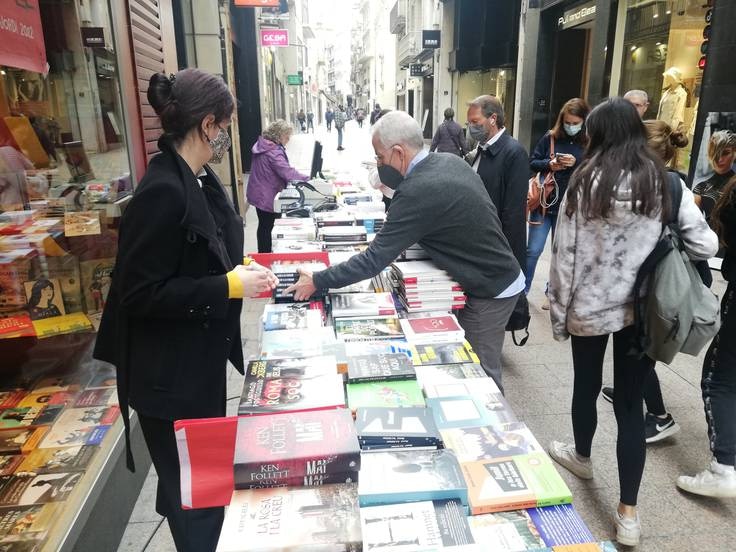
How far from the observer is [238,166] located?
994 cm

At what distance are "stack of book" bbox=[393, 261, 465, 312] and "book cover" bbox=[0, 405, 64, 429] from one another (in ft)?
6.35

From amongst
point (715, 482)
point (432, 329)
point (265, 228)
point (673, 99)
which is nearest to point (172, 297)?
point (432, 329)

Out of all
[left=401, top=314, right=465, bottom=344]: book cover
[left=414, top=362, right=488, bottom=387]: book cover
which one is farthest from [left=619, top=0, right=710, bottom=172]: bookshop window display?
[left=414, top=362, right=488, bottom=387]: book cover

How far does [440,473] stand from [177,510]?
3.89 feet

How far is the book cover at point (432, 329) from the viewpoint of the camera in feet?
7.30

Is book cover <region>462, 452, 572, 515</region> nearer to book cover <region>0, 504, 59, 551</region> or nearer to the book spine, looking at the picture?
the book spine

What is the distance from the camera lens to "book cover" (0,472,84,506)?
7.50 feet

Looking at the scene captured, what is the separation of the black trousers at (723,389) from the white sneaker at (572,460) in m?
0.64

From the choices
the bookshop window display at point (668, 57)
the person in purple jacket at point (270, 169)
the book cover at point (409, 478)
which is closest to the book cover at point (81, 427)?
the book cover at point (409, 478)

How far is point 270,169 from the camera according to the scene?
608cm

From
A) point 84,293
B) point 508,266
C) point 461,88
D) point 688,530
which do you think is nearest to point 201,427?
point 508,266

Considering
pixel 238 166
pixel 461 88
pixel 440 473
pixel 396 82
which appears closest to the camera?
pixel 440 473

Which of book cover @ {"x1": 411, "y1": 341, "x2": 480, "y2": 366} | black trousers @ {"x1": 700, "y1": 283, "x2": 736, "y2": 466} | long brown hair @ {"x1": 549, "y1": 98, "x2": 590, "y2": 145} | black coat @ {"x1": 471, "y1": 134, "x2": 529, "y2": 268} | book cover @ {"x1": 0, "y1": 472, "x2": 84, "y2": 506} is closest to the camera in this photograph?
book cover @ {"x1": 411, "y1": 341, "x2": 480, "y2": 366}

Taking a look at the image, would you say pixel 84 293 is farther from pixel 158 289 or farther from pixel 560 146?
pixel 560 146
